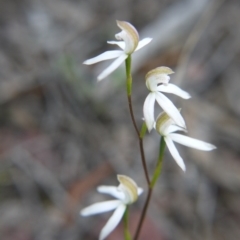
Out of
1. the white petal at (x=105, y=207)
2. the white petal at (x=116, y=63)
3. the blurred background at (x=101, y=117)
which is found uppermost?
the blurred background at (x=101, y=117)

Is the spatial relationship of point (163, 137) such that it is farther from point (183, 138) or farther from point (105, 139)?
point (105, 139)

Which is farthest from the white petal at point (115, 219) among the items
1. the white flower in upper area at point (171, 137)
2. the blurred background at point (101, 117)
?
the blurred background at point (101, 117)

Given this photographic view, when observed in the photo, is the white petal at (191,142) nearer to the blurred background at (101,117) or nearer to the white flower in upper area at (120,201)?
the white flower in upper area at (120,201)

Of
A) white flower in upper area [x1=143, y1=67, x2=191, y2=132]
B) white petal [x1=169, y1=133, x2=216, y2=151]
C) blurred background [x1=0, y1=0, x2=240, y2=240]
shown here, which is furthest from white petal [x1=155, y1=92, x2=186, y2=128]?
blurred background [x1=0, y1=0, x2=240, y2=240]

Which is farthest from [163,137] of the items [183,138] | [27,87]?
[27,87]

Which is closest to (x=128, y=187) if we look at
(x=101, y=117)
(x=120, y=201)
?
(x=120, y=201)

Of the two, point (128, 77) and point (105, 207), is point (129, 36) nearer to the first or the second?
point (128, 77)

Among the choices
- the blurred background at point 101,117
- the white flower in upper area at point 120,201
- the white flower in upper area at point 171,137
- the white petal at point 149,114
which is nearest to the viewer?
the white petal at point 149,114

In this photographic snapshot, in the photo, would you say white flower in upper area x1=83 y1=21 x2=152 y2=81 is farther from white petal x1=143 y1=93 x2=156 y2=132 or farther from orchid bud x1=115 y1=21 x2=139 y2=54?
white petal x1=143 y1=93 x2=156 y2=132
